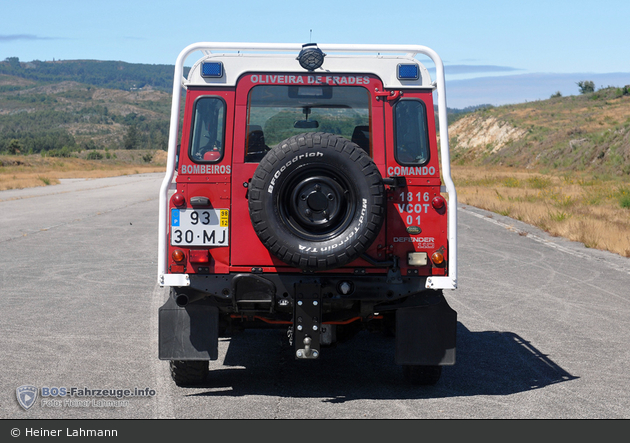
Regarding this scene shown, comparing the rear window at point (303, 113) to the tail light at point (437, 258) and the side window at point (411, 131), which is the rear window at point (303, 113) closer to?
the side window at point (411, 131)

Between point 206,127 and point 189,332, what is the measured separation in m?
1.70

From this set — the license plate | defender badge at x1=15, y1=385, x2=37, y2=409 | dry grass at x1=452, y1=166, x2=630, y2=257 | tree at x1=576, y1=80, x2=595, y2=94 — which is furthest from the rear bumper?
tree at x1=576, y1=80, x2=595, y2=94

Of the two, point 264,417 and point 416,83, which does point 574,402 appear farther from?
point 416,83

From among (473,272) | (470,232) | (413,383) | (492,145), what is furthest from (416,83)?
(492,145)

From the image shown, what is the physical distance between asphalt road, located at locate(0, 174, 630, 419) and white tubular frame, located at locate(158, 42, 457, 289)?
0.97m

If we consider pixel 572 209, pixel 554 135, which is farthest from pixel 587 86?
pixel 572 209

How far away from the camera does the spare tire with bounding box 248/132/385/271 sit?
5.28 m

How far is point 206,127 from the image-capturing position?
19.2ft

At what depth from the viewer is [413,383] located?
19.9 ft

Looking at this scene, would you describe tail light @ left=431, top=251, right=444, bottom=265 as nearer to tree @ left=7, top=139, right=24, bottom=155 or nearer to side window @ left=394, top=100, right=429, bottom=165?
side window @ left=394, top=100, right=429, bottom=165

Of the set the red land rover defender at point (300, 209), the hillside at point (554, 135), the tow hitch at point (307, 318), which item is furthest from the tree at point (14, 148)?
the tow hitch at point (307, 318)

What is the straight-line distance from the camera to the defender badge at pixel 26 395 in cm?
544

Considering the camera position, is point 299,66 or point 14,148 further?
point 14,148

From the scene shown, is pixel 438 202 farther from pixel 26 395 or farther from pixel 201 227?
pixel 26 395
